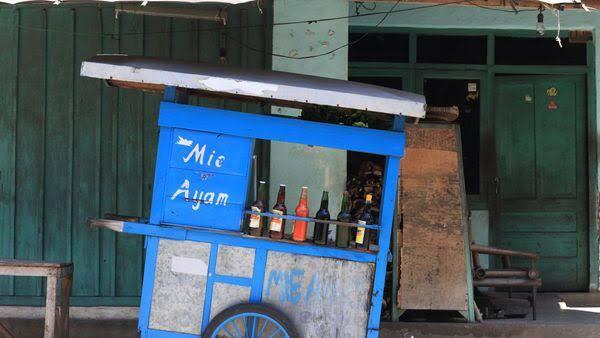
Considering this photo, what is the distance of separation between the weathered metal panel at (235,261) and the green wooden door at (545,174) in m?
4.07

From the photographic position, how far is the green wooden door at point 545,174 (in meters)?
7.97

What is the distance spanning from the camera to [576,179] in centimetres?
798

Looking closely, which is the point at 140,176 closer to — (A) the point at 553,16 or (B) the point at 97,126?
(B) the point at 97,126

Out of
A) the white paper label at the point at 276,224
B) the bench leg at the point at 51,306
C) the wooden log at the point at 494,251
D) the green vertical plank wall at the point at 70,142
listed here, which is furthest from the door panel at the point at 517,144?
the bench leg at the point at 51,306

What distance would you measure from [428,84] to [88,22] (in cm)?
354

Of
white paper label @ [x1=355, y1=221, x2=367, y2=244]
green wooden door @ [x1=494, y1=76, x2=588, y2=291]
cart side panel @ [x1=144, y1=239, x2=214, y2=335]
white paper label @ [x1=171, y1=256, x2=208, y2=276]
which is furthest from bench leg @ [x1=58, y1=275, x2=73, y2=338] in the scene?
green wooden door @ [x1=494, y1=76, x2=588, y2=291]

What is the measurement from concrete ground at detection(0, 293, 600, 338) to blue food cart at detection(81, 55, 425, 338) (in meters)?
1.70

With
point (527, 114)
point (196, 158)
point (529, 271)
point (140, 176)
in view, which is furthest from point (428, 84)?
point (196, 158)

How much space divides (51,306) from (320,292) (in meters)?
1.96

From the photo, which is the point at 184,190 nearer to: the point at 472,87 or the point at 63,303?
the point at 63,303

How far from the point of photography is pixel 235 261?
4688mm

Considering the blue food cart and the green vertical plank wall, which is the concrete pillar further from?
the blue food cart

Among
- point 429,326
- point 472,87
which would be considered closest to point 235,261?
point 429,326

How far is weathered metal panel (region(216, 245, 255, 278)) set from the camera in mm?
4672
